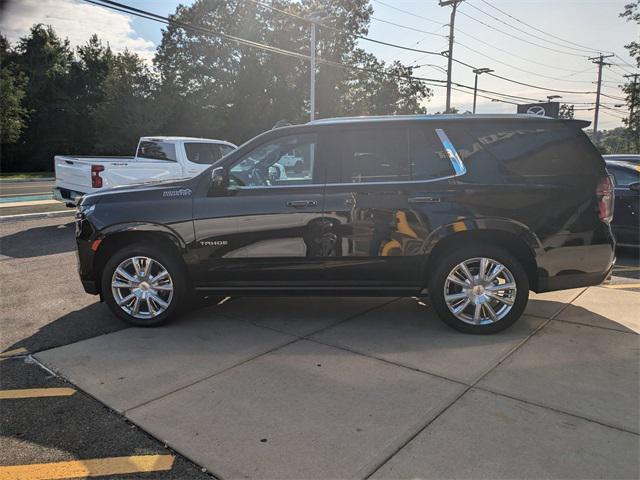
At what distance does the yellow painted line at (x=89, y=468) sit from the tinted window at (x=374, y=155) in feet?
8.96

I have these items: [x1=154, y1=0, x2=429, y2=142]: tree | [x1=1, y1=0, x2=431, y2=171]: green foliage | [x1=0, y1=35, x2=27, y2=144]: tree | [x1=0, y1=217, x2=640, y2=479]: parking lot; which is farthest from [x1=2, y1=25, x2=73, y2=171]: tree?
[x1=0, y1=217, x2=640, y2=479]: parking lot

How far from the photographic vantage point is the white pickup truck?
9.84 metres

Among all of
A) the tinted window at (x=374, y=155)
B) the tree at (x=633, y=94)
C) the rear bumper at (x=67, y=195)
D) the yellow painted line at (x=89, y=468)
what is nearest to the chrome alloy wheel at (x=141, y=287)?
the tinted window at (x=374, y=155)

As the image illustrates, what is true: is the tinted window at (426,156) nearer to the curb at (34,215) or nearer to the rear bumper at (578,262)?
the rear bumper at (578,262)

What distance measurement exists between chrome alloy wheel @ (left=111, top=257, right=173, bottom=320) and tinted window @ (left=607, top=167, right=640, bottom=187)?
23.2ft

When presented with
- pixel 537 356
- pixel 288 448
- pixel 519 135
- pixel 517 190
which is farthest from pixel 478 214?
pixel 288 448

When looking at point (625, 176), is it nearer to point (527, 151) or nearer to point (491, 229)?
point (527, 151)

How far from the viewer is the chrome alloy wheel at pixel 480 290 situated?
4.36m

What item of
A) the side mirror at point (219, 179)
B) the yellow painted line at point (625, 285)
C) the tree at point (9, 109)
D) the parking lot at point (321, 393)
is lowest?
the parking lot at point (321, 393)

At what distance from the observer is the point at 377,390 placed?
3404 mm

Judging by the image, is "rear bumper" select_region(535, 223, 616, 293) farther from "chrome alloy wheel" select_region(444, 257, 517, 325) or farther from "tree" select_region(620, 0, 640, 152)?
"tree" select_region(620, 0, 640, 152)

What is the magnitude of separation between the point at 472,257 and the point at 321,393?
1.88 m

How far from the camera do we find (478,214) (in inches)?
170

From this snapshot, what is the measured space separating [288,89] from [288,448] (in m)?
44.0
